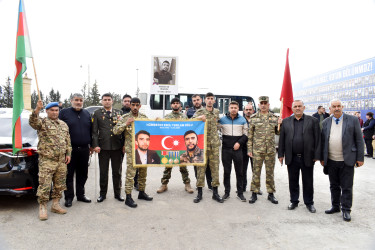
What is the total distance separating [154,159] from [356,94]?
56.7 feet

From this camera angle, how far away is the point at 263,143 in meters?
5.14

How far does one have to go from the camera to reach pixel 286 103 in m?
5.59

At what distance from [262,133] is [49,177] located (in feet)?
12.9

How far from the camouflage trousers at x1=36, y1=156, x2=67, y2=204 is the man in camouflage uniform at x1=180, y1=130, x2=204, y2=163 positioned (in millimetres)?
2213

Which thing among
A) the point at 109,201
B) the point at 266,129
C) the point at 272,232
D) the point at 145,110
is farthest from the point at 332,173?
the point at 145,110

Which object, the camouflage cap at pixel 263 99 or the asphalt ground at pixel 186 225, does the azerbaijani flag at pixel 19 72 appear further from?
the camouflage cap at pixel 263 99

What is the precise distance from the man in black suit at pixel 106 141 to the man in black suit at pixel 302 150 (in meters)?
3.28

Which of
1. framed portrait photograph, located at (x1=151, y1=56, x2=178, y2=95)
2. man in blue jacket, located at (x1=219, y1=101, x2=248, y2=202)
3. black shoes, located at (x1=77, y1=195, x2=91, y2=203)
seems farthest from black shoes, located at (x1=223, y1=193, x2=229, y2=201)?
framed portrait photograph, located at (x1=151, y1=56, x2=178, y2=95)

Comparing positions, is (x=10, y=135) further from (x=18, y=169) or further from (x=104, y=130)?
(x=104, y=130)

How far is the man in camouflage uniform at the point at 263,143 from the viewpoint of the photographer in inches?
202

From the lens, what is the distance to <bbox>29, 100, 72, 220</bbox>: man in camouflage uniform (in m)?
4.33

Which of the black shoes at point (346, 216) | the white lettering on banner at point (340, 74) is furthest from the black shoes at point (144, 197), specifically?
the white lettering on banner at point (340, 74)

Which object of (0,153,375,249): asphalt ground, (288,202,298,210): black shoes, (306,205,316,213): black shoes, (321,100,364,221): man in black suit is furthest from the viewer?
(288,202,298,210): black shoes

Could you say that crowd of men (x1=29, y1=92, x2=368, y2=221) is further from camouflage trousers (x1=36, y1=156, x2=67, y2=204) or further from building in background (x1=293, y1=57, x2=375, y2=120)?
building in background (x1=293, y1=57, x2=375, y2=120)
